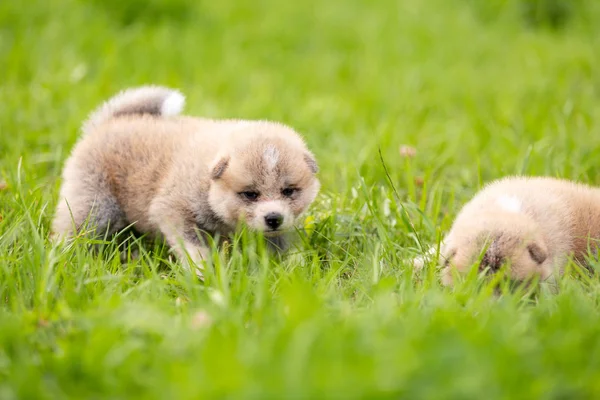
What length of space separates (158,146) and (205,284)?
1.23 meters

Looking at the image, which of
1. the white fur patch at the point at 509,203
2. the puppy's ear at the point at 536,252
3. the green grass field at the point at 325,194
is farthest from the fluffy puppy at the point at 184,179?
the puppy's ear at the point at 536,252

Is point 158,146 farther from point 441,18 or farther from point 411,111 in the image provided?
point 441,18

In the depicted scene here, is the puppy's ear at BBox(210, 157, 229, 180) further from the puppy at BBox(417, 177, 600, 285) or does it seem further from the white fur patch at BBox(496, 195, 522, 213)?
the white fur patch at BBox(496, 195, 522, 213)

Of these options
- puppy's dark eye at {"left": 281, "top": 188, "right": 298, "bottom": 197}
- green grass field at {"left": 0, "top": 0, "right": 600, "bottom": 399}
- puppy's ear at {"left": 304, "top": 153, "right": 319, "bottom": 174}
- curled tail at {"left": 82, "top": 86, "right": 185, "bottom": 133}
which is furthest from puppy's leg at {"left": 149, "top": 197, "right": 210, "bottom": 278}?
curled tail at {"left": 82, "top": 86, "right": 185, "bottom": 133}

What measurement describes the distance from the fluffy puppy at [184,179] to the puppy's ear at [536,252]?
46.3 inches

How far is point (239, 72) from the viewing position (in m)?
7.25

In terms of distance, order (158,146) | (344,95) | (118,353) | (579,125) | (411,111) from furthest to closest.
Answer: (344,95) < (411,111) < (579,125) < (158,146) < (118,353)

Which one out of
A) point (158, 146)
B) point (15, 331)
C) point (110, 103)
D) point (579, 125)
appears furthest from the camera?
point (579, 125)

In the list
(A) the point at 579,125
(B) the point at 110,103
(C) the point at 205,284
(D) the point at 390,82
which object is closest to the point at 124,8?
(D) the point at 390,82

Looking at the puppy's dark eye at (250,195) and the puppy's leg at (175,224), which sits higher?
the puppy's dark eye at (250,195)

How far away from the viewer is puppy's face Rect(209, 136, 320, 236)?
361 cm

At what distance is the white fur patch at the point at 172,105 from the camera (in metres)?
4.33

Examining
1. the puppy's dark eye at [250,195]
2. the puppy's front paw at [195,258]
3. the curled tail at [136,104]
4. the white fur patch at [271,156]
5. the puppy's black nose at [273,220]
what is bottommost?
the puppy's front paw at [195,258]

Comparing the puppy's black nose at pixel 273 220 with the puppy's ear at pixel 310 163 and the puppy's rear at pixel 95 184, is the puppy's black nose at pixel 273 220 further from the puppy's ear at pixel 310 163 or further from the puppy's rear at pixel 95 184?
the puppy's rear at pixel 95 184
